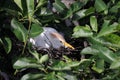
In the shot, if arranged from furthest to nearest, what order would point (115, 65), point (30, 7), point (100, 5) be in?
point (100, 5) < point (30, 7) < point (115, 65)

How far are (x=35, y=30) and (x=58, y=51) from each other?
12cm

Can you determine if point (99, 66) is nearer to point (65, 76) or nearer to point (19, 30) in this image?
point (65, 76)

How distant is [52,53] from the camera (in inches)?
37.8

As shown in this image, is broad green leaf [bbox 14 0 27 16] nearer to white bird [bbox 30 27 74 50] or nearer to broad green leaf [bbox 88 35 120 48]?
white bird [bbox 30 27 74 50]

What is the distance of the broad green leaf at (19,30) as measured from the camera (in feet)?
2.91

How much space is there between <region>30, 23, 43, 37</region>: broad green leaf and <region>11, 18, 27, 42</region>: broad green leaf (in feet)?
0.06

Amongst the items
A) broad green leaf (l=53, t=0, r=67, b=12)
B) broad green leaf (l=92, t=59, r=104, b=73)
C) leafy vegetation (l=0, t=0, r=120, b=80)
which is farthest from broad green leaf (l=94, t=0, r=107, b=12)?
broad green leaf (l=92, t=59, r=104, b=73)

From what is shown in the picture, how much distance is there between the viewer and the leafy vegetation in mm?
862

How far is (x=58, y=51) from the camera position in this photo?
97 centimetres

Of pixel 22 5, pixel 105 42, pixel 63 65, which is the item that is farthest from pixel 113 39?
pixel 22 5

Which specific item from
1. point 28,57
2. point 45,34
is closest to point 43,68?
point 28,57

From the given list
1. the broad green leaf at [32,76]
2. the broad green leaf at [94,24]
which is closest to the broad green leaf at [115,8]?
the broad green leaf at [94,24]

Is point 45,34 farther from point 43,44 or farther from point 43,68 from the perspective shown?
point 43,68

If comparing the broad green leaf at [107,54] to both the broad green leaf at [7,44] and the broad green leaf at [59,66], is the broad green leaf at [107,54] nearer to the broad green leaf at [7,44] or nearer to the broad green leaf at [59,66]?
the broad green leaf at [59,66]
